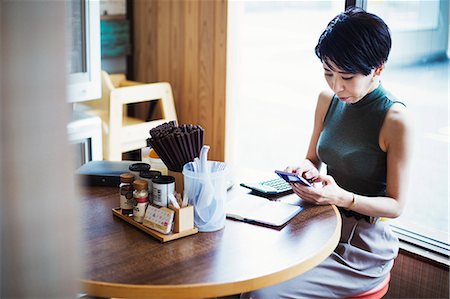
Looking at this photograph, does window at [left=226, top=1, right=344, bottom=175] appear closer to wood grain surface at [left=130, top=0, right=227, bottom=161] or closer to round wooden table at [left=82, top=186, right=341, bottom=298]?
wood grain surface at [left=130, top=0, right=227, bottom=161]

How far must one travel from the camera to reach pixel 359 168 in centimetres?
193

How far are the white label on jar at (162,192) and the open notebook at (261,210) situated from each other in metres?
0.23

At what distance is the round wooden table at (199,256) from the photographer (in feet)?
4.07

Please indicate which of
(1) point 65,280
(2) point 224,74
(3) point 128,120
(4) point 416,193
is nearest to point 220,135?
(2) point 224,74

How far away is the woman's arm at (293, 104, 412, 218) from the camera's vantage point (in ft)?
5.70

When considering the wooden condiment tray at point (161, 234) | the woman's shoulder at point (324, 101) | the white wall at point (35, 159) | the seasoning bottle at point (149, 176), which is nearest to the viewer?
the white wall at point (35, 159)

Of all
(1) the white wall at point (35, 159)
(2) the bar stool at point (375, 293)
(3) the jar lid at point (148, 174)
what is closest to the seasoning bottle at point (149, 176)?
(3) the jar lid at point (148, 174)

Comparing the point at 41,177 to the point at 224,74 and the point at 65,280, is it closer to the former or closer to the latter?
the point at 65,280

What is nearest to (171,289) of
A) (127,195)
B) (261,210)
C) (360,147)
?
(127,195)

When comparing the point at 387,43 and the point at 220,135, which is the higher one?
the point at 387,43

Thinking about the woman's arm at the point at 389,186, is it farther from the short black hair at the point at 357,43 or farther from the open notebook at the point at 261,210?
the short black hair at the point at 357,43

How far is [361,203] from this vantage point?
1758mm

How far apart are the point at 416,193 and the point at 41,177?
2361 mm

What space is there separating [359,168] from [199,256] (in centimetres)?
78
